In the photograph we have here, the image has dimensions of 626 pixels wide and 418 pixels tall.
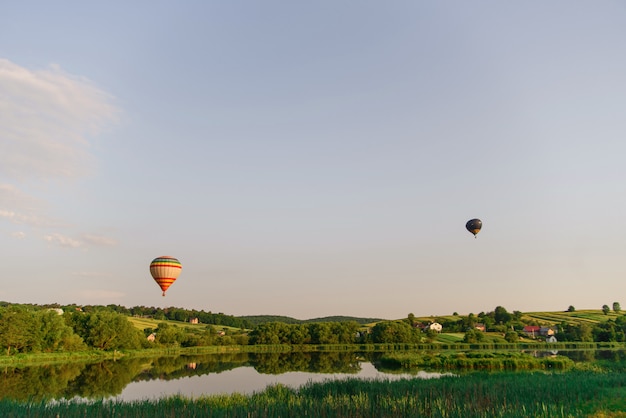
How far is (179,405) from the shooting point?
877 inches

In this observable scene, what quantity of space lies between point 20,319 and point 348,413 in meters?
62.3

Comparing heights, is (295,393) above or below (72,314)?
below

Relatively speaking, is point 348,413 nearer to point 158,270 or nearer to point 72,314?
point 158,270

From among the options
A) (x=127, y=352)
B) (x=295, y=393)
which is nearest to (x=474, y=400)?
(x=295, y=393)

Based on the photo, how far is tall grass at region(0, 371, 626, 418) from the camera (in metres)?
17.5

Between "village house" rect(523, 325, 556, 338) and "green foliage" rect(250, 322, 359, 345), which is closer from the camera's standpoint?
"village house" rect(523, 325, 556, 338)

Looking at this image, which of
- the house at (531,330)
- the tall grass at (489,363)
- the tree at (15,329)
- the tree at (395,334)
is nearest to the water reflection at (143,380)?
the tall grass at (489,363)

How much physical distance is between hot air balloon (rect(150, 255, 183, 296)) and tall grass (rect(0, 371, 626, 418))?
827 inches

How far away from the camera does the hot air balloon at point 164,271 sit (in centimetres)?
4406

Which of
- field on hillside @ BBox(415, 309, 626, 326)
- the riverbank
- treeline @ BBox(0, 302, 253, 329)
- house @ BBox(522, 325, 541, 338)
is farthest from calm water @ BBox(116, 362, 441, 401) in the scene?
treeline @ BBox(0, 302, 253, 329)

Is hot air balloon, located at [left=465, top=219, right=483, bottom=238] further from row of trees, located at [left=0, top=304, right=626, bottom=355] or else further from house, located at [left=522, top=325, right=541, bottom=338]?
house, located at [left=522, top=325, right=541, bottom=338]

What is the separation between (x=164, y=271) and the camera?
44.0 meters

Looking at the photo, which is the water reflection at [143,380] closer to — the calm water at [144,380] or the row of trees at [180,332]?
the calm water at [144,380]

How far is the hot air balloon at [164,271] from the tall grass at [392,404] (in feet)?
68.9
